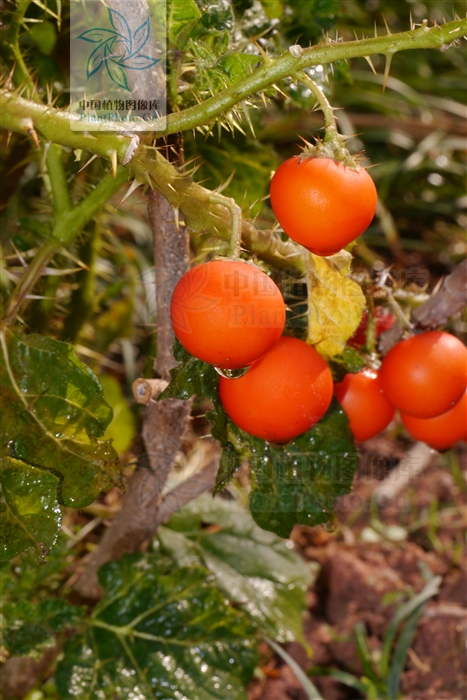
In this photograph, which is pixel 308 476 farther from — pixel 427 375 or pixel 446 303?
pixel 446 303

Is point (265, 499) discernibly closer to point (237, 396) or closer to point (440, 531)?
point (237, 396)

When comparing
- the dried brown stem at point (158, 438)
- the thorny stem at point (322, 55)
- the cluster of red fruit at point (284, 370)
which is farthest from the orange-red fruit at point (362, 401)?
the thorny stem at point (322, 55)

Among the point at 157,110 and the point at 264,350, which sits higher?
the point at 157,110

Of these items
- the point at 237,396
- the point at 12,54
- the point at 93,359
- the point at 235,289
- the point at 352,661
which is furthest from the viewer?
the point at 93,359

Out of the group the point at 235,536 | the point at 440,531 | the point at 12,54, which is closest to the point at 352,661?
the point at 235,536

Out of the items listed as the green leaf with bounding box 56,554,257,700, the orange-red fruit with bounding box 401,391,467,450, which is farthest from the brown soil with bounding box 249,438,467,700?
the orange-red fruit with bounding box 401,391,467,450
